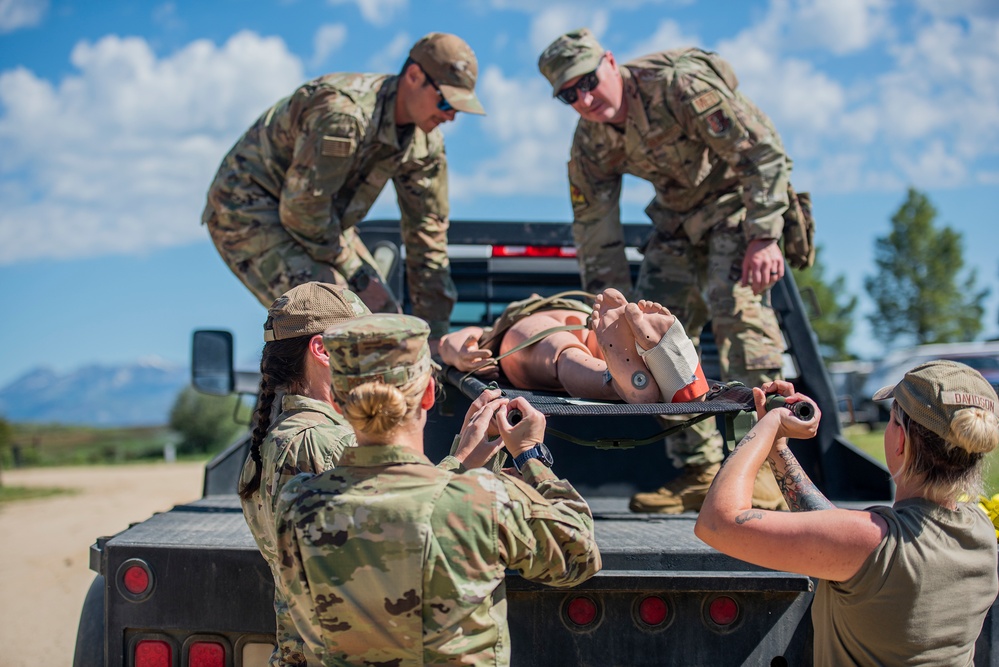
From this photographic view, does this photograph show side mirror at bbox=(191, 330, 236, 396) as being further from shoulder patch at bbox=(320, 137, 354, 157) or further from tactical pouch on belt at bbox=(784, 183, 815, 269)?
tactical pouch on belt at bbox=(784, 183, 815, 269)

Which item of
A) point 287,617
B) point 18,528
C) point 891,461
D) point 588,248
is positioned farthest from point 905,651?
point 18,528

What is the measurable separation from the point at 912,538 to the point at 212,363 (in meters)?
3.19

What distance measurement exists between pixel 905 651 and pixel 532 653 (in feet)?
2.90

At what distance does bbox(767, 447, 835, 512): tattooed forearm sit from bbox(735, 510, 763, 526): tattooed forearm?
17 centimetres

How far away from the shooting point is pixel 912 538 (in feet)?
6.06

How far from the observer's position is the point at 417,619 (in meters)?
1.78

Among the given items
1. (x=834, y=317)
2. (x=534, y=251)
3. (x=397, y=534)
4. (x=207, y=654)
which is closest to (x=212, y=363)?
(x=534, y=251)

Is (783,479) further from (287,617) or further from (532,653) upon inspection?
(287,617)

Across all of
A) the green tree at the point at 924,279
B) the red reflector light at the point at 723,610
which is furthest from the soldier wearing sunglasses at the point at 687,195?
the green tree at the point at 924,279

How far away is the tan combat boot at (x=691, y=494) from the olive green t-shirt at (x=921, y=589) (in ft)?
4.87

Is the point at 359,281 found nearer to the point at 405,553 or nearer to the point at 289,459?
the point at 289,459

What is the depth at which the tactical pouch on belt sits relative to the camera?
434 cm

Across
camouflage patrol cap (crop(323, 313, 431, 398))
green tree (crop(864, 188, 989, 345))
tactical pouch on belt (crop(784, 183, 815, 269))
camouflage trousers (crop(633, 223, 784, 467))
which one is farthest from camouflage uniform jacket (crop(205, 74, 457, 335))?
green tree (crop(864, 188, 989, 345))

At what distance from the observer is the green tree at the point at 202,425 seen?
102ft
